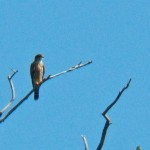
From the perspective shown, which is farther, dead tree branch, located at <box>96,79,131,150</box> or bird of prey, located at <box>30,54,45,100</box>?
bird of prey, located at <box>30,54,45,100</box>

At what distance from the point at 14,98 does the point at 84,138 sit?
4.35 ft

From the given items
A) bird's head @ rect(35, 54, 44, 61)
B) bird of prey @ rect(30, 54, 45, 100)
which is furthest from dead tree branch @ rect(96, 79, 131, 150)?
bird's head @ rect(35, 54, 44, 61)

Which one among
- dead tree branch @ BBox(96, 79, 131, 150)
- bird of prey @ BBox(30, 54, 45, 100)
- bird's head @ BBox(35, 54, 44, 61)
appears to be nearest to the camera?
dead tree branch @ BBox(96, 79, 131, 150)

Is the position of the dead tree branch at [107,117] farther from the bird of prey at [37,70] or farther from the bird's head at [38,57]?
the bird's head at [38,57]

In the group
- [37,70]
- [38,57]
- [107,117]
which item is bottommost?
[107,117]

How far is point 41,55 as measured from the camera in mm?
14766

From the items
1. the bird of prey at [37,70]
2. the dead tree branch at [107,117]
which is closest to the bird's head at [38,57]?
the bird of prey at [37,70]

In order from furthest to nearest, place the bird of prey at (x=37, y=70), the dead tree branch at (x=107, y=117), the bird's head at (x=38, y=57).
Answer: the bird's head at (x=38, y=57) → the bird of prey at (x=37, y=70) → the dead tree branch at (x=107, y=117)

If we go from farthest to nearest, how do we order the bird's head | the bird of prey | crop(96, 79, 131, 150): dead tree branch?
the bird's head
the bird of prey
crop(96, 79, 131, 150): dead tree branch

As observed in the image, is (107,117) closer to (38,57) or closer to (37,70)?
(37,70)

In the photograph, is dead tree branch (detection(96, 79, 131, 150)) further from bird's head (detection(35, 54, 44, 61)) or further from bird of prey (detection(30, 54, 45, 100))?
bird's head (detection(35, 54, 44, 61))

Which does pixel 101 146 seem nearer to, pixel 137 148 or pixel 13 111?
pixel 137 148

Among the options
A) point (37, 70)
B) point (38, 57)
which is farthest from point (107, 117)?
point (38, 57)

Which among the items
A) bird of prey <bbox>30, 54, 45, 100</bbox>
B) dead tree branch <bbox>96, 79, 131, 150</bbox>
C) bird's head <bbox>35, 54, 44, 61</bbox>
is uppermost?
bird's head <bbox>35, 54, 44, 61</bbox>
